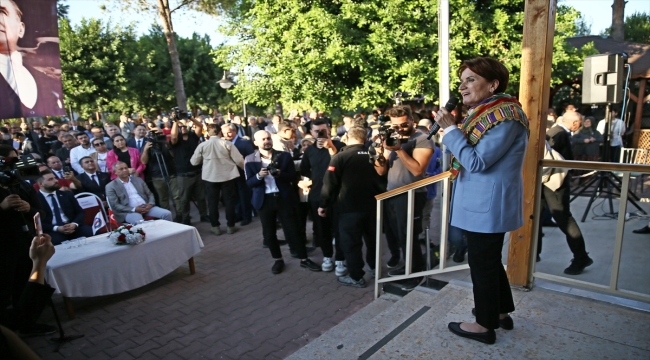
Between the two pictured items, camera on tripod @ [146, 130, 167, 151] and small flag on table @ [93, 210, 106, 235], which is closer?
small flag on table @ [93, 210, 106, 235]

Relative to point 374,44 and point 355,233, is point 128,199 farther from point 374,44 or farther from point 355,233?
point 374,44

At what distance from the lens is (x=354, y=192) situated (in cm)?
449

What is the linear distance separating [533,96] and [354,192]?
6.76ft

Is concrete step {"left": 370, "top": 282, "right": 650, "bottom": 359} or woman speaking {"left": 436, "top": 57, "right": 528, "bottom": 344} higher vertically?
woman speaking {"left": 436, "top": 57, "right": 528, "bottom": 344}

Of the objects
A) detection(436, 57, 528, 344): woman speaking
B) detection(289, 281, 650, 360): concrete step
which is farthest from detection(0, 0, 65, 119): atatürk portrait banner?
detection(436, 57, 528, 344): woman speaking

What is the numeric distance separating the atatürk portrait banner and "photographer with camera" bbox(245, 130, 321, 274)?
2.28 m

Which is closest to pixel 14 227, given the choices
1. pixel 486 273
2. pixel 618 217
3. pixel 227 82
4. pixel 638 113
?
pixel 486 273

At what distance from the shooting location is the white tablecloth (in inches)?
165

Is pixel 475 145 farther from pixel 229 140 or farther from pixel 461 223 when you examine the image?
pixel 229 140

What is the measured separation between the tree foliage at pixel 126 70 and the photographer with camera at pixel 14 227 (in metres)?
19.4

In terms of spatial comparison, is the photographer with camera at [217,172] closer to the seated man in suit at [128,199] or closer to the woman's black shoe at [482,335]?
the seated man in suit at [128,199]

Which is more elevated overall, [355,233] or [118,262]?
[355,233]

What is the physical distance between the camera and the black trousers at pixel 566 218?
410 centimetres

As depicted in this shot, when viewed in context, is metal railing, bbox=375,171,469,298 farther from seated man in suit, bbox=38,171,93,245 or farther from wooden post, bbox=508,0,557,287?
seated man in suit, bbox=38,171,93,245
